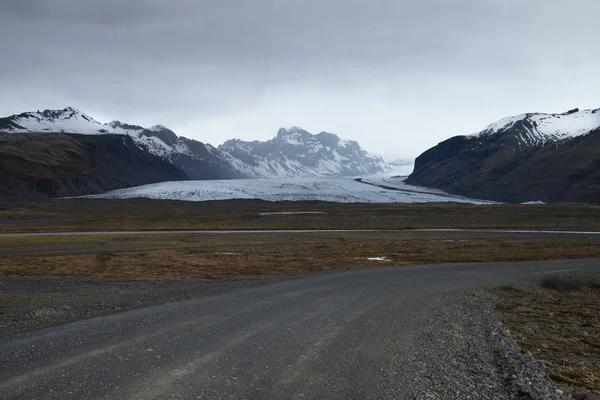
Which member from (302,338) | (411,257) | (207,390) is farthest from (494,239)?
(207,390)

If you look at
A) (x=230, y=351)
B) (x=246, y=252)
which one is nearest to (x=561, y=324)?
(x=230, y=351)

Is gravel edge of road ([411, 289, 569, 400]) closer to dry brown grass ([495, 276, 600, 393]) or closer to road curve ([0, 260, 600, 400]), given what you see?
road curve ([0, 260, 600, 400])

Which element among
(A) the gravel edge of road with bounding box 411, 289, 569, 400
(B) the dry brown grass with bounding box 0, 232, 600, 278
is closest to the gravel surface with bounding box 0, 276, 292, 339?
(B) the dry brown grass with bounding box 0, 232, 600, 278

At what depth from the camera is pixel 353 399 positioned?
8516 millimetres

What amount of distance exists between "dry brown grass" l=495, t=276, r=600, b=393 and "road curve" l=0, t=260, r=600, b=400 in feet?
11.2

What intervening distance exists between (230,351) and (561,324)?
43.4 ft

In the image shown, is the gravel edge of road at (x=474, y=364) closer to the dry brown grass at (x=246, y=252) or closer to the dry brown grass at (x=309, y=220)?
the dry brown grass at (x=246, y=252)

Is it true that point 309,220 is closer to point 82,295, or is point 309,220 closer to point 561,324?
point 82,295

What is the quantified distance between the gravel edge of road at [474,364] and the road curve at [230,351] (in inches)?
19.8

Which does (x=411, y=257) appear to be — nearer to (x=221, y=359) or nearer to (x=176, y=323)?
(x=176, y=323)

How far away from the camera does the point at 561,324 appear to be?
57.0 feet

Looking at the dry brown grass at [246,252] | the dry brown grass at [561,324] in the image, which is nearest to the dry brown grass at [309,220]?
the dry brown grass at [246,252]

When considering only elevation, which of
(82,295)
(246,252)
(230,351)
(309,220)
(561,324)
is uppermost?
(230,351)

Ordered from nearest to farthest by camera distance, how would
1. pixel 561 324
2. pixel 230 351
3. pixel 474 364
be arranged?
pixel 474 364 < pixel 230 351 < pixel 561 324
